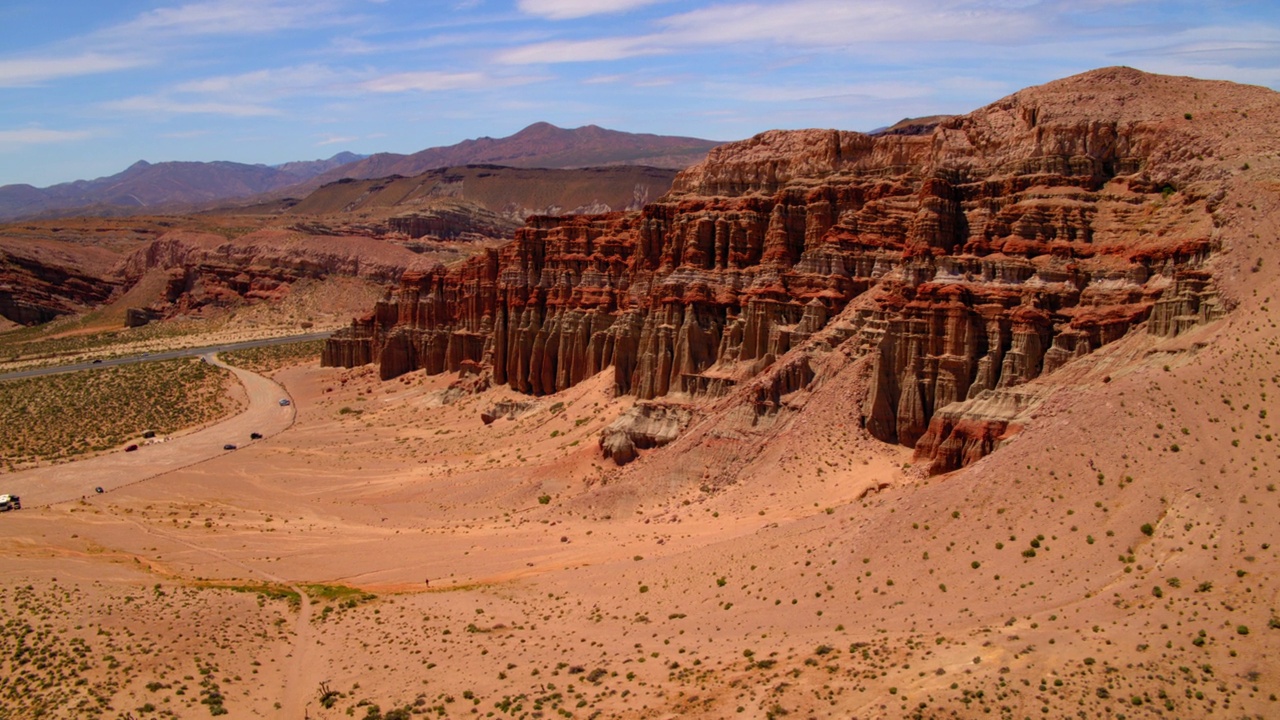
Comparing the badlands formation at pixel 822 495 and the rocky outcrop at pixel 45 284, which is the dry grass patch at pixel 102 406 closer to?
the badlands formation at pixel 822 495

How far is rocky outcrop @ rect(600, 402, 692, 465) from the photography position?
48.6m

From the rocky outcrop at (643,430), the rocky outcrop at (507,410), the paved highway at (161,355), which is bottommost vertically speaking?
the paved highway at (161,355)

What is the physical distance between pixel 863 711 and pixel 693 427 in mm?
Result: 25645

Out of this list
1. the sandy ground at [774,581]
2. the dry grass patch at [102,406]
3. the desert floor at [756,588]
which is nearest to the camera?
the desert floor at [756,588]

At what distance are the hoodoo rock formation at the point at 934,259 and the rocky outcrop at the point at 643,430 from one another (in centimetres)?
244

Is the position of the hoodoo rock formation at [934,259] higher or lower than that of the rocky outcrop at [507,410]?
higher

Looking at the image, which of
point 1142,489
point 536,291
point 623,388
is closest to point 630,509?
point 623,388

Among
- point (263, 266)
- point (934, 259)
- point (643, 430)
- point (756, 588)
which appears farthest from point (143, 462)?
point (263, 266)

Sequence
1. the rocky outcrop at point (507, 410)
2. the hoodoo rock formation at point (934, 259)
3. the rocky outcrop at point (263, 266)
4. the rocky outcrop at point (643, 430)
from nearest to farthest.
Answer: the hoodoo rock formation at point (934, 259)
the rocky outcrop at point (643, 430)
the rocky outcrop at point (507, 410)
the rocky outcrop at point (263, 266)

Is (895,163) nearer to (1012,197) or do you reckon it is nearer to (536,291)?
(1012,197)

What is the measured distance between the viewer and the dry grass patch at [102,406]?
70.9 meters

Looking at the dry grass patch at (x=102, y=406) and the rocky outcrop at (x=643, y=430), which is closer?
the rocky outcrop at (x=643, y=430)

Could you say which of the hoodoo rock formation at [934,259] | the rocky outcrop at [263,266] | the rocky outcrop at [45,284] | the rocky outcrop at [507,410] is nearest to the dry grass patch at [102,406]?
the rocky outcrop at [507,410]

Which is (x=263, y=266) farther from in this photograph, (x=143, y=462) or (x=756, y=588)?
(x=756, y=588)
